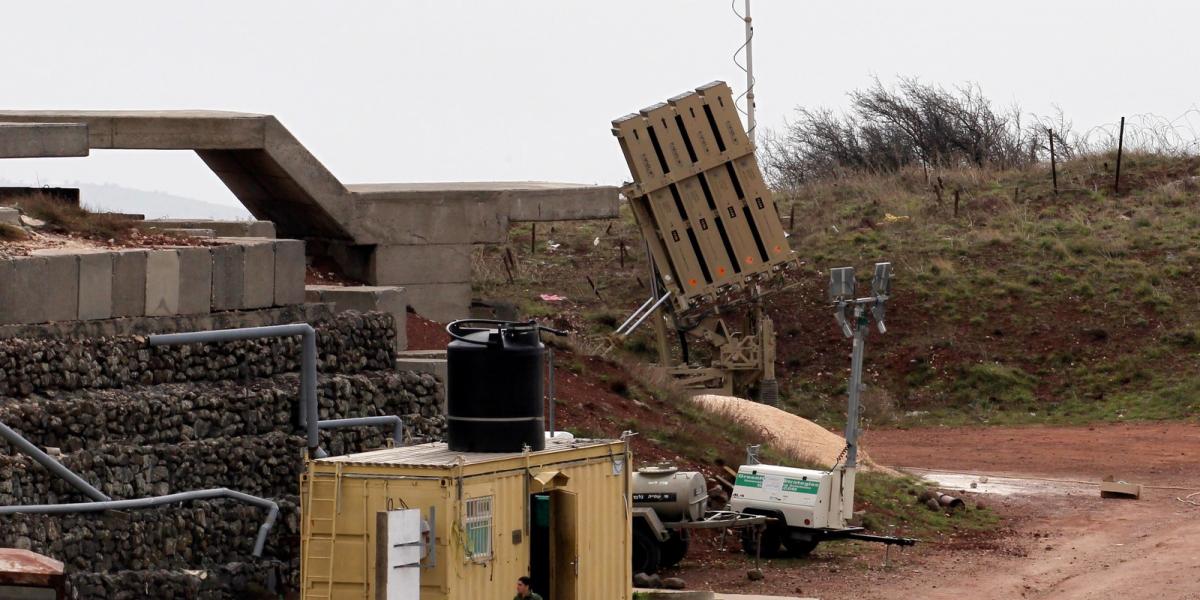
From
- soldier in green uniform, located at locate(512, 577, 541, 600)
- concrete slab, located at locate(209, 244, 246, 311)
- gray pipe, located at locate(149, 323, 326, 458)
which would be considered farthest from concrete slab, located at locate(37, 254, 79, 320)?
soldier in green uniform, located at locate(512, 577, 541, 600)

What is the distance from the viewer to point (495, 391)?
11.7m

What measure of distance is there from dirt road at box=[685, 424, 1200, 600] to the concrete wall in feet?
16.6

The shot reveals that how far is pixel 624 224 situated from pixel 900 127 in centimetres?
1452

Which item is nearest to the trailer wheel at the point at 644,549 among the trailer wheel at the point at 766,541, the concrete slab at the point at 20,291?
the trailer wheel at the point at 766,541

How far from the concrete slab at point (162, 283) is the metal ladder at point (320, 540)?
3330 millimetres

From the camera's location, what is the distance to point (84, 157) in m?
16.3

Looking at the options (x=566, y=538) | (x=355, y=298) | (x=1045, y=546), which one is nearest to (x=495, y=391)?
(x=566, y=538)

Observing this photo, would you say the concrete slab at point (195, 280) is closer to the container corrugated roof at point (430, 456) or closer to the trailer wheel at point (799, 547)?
the container corrugated roof at point (430, 456)

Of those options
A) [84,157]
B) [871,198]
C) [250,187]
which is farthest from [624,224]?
[84,157]

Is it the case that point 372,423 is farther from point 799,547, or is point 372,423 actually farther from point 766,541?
point 799,547

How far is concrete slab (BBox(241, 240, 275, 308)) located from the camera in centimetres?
1475

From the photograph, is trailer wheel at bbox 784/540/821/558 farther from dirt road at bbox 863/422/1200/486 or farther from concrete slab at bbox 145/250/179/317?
dirt road at bbox 863/422/1200/486

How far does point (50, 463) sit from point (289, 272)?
154 inches

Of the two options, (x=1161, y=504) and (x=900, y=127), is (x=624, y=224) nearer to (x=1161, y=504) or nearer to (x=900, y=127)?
(x=900, y=127)
